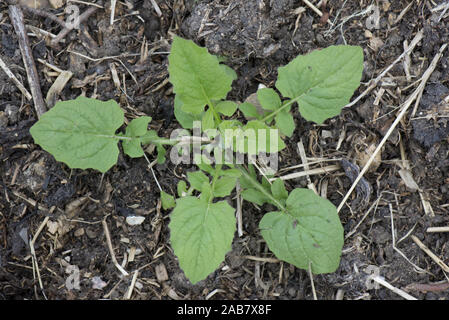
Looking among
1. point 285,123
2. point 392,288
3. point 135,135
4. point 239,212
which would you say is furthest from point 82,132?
point 392,288

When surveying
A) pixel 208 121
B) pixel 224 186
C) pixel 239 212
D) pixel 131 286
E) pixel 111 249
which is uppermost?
pixel 208 121

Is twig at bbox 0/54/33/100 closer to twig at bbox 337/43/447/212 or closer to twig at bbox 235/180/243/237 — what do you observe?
twig at bbox 235/180/243/237

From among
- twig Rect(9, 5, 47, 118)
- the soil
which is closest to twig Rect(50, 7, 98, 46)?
the soil

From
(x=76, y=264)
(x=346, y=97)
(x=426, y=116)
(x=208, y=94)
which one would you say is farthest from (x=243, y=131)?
(x=76, y=264)

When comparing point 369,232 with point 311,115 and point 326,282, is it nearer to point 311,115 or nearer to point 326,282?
point 326,282

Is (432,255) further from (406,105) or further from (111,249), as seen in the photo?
(111,249)

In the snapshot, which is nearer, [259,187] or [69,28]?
[259,187]
